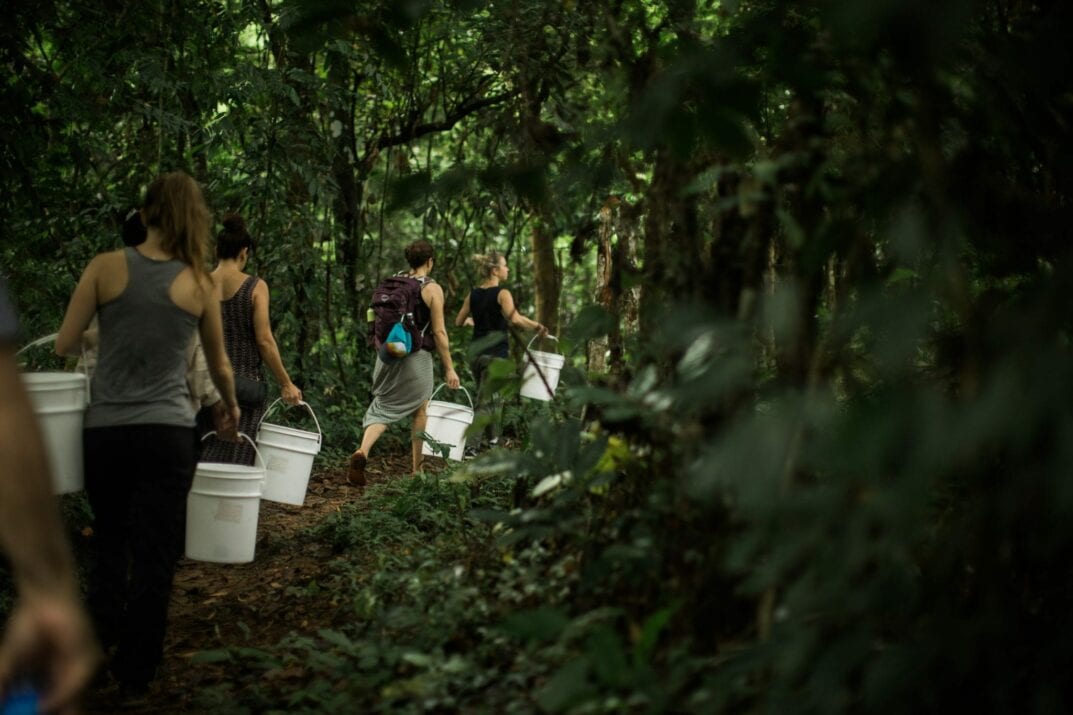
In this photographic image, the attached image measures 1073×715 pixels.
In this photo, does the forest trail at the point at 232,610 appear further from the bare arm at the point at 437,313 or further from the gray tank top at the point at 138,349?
the bare arm at the point at 437,313

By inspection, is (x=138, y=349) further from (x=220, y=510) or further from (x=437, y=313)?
(x=437, y=313)

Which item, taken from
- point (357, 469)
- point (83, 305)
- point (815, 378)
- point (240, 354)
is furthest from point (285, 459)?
point (815, 378)

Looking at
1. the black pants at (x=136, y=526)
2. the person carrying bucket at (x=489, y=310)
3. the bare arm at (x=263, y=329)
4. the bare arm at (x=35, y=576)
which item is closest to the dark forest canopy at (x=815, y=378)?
the bare arm at (x=35, y=576)

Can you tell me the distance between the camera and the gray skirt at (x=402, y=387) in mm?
9156

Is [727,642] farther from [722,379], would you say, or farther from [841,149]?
[841,149]

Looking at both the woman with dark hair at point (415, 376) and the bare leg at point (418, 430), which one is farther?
the bare leg at point (418, 430)

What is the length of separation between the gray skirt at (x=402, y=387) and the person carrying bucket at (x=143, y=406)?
4459 mm

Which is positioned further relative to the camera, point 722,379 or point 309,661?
point 309,661

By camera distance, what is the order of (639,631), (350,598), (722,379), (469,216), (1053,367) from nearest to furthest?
(1053,367), (722,379), (639,631), (350,598), (469,216)

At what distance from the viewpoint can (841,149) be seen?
5.00 meters

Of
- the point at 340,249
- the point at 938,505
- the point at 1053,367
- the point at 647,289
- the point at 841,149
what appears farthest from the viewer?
the point at 340,249

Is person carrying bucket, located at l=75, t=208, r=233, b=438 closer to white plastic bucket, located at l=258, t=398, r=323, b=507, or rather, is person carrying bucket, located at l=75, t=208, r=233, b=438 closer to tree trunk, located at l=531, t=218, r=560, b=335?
white plastic bucket, located at l=258, t=398, r=323, b=507

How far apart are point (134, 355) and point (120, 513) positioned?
0.72 meters

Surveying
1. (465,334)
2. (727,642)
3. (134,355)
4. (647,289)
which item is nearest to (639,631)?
(727,642)
